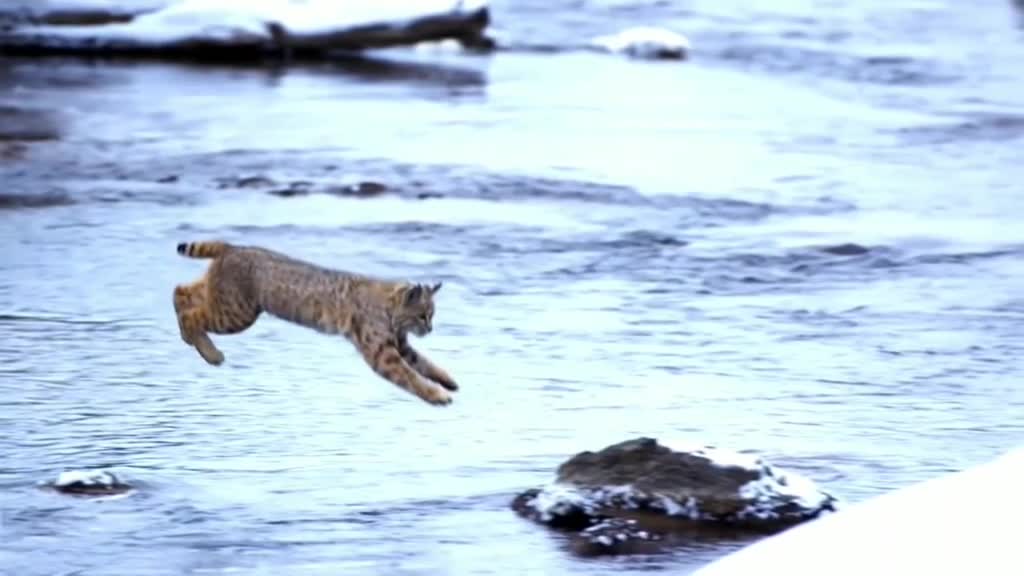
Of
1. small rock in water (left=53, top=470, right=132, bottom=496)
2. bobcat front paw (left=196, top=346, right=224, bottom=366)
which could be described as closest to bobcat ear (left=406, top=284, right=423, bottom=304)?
bobcat front paw (left=196, top=346, right=224, bottom=366)

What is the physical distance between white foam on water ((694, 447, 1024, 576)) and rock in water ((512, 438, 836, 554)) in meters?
1.23

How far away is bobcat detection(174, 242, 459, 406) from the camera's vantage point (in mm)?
8773

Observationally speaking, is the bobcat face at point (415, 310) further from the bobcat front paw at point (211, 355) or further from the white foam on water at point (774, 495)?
the white foam on water at point (774, 495)

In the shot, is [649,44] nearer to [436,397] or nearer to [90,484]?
[436,397]

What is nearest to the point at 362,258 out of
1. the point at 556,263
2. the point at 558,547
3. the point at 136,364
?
the point at 556,263

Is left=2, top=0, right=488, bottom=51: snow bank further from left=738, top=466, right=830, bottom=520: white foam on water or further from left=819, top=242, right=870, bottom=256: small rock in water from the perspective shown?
left=738, top=466, right=830, bottom=520: white foam on water

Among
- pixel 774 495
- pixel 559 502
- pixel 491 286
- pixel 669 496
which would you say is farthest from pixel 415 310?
pixel 491 286

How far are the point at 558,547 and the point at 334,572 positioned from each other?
0.73 m

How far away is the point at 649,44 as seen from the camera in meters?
23.8

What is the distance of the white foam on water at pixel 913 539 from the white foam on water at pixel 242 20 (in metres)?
15.4

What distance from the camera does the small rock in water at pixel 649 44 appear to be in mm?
23703

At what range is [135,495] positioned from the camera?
27.9 feet

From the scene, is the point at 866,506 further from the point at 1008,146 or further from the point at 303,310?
the point at 1008,146

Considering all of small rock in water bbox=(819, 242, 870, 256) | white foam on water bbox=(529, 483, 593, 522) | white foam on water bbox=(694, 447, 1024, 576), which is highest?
white foam on water bbox=(694, 447, 1024, 576)
